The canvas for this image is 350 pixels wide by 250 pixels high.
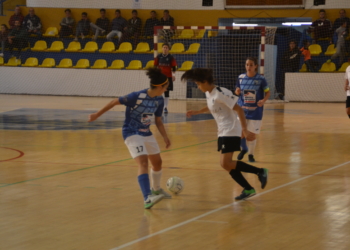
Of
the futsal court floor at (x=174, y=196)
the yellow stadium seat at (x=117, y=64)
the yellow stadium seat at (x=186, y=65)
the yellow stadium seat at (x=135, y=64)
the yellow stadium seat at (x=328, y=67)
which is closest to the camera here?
the futsal court floor at (x=174, y=196)

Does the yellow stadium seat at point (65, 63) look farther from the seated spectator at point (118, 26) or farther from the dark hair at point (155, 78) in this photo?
the dark hair at point (155, 78)

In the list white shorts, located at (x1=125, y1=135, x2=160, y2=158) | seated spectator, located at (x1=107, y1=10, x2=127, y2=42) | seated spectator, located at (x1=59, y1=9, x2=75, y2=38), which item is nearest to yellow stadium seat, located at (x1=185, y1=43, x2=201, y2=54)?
seated spectator, located at (x1=107, y1=10, x2=127, y2=42)

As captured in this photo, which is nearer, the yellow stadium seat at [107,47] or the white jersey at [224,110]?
the white jersey at [224,110]

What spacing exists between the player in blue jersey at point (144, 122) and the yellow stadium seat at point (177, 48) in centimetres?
1906

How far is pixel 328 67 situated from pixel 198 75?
18.6 metres

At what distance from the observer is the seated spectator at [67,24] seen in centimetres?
2717

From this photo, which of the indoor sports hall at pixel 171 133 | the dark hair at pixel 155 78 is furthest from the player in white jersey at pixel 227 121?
the indoor sports hall at pixel 171 133

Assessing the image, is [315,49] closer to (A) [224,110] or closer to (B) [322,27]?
(B) [322,27]

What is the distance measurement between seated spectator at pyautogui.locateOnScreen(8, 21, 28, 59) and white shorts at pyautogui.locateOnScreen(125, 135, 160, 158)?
22.3 meters

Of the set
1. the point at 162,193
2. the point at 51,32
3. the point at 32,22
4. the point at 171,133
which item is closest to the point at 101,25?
the point at 51,32

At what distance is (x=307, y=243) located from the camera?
4.84 metres

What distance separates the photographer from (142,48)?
25.9 meters

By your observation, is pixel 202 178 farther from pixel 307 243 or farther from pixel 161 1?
pixel 161 1

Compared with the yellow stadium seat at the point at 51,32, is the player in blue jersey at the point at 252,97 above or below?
below
